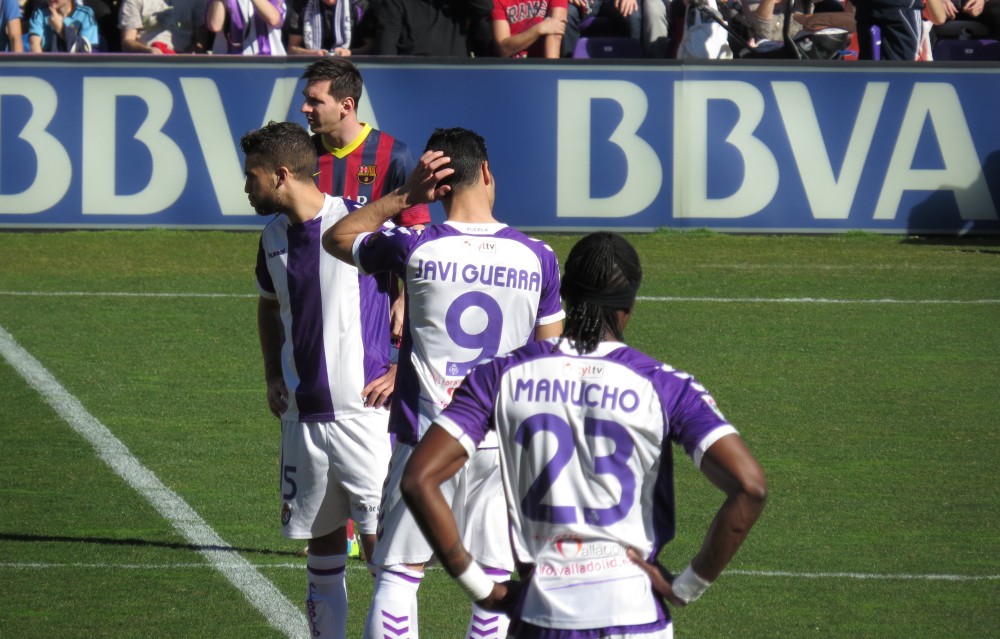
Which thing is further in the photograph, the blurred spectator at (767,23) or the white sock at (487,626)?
the blurred spectator at (767,23)

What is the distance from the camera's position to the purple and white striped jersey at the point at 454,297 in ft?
16.9

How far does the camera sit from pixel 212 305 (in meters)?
13.3

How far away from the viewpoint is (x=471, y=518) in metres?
5.23

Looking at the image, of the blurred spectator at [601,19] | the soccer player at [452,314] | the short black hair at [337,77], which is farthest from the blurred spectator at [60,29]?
the soccer player at [452,314]

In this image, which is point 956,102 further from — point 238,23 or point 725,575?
point 725,575

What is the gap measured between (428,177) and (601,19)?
1376 cm

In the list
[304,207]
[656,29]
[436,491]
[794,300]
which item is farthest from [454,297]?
[656,29]

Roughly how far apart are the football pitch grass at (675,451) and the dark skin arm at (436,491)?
2.56 m

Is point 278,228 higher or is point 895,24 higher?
point 895,24

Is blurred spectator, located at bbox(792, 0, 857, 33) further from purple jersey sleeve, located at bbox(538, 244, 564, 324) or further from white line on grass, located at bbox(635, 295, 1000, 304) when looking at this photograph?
purple jersey sleeve, located at bbox(538, 244, 564, 324)

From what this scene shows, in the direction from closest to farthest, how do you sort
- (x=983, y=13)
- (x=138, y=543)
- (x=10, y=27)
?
(x=138, y=543), (x=10, y=27), (x=983, y=13)

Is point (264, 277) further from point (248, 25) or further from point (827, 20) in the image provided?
point (827, 20)

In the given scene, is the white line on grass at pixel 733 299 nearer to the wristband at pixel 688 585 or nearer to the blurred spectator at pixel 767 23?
the blurred spectator at pixel 767 23

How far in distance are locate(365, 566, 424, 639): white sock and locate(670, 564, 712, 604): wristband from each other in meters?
1.64
